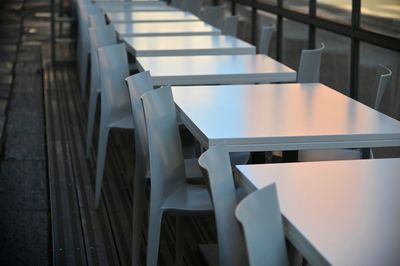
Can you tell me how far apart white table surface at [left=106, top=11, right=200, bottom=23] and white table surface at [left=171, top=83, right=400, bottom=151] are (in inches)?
146

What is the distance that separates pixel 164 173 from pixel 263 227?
1.61 m

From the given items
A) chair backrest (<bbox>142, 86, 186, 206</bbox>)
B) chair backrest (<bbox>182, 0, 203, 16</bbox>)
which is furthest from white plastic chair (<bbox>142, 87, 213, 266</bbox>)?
chair backrest (<bbox>182, 0, 203, 16</bbox>)

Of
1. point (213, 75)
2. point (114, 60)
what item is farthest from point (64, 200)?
point (213, 75)

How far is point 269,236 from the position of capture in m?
2.39

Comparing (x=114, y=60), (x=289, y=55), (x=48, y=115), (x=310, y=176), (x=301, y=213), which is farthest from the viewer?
(x=48, y=115)

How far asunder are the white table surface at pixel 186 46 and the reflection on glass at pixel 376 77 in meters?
0.80

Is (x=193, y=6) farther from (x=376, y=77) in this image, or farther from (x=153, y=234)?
(x=153, y=234)

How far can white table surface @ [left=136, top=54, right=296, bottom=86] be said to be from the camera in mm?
5227

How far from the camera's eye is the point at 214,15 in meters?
8.96

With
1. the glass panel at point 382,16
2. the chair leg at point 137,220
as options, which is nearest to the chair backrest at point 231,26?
the glass panel at point 382,16

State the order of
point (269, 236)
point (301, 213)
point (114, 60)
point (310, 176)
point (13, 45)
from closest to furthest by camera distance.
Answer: point (269, 236) < point (301, 213) < point (310, 176) < point (114, 60) < point (13, 45)

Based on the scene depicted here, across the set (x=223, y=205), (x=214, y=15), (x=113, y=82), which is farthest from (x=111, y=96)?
(x=214, y=15)

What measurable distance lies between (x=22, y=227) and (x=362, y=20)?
2.47 meters

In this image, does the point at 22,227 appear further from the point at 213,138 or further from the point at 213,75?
the point at 213,138
